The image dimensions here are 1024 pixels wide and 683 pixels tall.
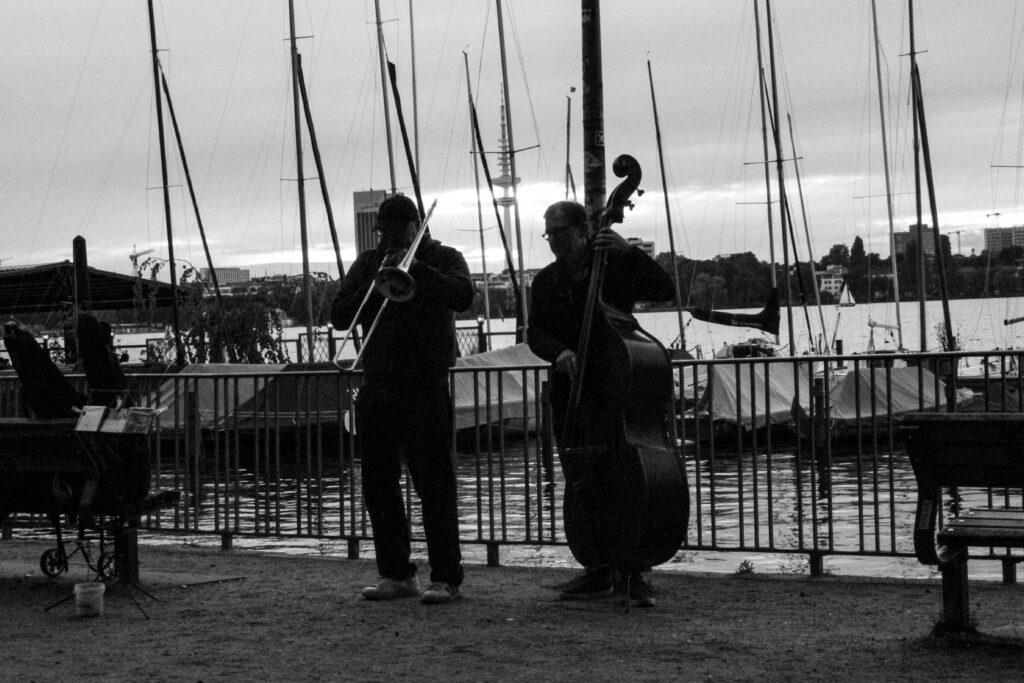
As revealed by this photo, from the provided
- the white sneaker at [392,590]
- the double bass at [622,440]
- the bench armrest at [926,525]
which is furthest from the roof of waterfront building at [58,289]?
the bench armrest at [926,525]

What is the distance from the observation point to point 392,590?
773 cm

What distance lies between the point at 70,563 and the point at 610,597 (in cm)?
399

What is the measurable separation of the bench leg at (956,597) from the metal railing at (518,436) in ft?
5.36

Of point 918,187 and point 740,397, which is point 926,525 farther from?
point 918,187

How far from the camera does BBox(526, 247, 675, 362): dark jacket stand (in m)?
7.21

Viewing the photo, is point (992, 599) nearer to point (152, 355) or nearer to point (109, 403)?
point (109, 403)

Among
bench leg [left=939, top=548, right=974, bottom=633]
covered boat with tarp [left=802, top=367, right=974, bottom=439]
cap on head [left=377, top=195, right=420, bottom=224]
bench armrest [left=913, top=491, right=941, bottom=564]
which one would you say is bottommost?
A: bench leg [left=939, top=548, right=974, bottom=633]

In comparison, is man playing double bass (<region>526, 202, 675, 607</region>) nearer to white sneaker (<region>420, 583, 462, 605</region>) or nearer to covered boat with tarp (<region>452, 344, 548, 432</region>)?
covered boat with tarp (<region>452, 344, 548, 432</region>)

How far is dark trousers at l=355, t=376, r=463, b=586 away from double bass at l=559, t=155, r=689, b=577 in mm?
767

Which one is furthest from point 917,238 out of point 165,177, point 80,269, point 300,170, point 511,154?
point 80,269

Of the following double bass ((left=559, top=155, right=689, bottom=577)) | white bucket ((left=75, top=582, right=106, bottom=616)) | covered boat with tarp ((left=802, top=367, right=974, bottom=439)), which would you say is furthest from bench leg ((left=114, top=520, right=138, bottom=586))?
covered boat with tarp ((left=802, top=367, right=974, bottom=439))

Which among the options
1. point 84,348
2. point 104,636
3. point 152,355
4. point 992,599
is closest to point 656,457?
point 992,599

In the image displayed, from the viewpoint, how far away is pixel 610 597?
756 centimetres

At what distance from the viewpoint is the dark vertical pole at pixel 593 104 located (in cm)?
861
